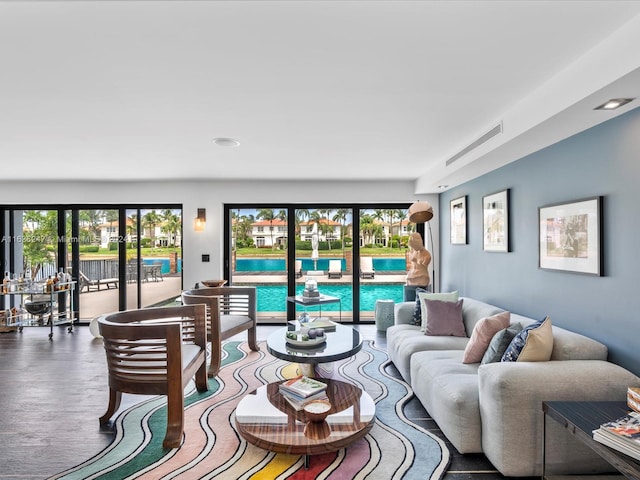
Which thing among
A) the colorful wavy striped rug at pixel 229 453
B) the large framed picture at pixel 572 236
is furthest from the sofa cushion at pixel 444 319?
the large framed picture at pixel 572 236

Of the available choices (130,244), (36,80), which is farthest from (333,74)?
(130,244)

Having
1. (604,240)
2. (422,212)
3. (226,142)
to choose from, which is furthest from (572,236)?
(226,142)

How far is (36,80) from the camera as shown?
2.27 m

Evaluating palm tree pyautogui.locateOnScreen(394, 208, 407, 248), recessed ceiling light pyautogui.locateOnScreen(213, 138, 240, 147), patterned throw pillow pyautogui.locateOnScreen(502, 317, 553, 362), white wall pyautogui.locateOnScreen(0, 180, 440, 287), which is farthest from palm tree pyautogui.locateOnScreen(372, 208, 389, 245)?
patterned throw pillow pyautogui.locateOnScreen(502, 317, 553, 362)

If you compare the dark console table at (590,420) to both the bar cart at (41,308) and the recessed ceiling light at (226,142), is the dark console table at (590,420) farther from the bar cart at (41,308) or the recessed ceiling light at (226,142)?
the bar cart at (41,308)

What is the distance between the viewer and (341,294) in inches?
241

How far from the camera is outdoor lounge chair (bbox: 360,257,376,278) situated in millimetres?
6102

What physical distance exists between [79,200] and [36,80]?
421cm

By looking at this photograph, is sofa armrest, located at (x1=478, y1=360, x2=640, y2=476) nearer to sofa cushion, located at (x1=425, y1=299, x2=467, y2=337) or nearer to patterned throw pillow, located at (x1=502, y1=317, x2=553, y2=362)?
patterned throw pillow, located at (x1=502, y1=317, x2=553, y2=362)

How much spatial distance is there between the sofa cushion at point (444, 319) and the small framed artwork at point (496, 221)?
78 centimetres

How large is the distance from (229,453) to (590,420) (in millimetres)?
2067

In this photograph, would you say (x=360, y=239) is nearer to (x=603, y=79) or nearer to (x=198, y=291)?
(x=198, y=291)

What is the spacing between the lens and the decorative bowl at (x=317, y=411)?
231cm

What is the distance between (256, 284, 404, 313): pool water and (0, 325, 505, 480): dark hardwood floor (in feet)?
4.15
